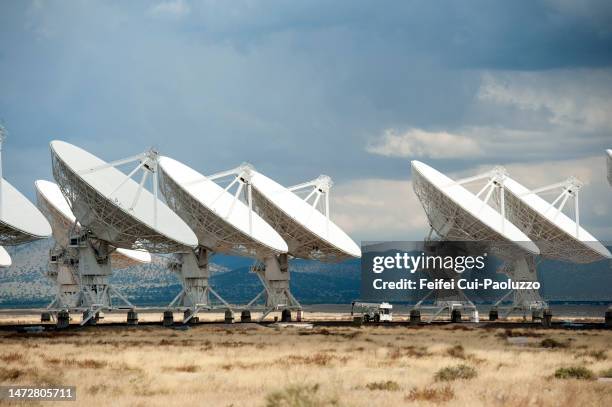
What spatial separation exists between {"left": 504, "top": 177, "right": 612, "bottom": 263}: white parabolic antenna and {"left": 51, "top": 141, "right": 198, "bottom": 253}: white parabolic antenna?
890 inches

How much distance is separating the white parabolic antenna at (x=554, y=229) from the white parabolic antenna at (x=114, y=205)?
2261 cm

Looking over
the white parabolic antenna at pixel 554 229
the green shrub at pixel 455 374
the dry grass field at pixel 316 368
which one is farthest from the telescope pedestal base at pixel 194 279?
the green shrub at pixel 455 374

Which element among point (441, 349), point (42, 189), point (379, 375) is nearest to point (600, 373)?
point (379, 375)

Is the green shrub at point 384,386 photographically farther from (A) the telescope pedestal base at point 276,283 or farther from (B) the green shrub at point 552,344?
(A) the telescope pedestal base at point 276,283

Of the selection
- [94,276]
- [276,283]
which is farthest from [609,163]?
[94,276]

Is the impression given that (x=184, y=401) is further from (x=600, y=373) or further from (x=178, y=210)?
(x=178, y=210)

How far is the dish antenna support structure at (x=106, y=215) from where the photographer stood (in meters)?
57.1

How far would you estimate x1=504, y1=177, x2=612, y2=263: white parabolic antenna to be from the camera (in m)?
68.9

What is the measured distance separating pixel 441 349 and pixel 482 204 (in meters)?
27.1

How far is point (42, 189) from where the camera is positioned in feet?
Answer: 239

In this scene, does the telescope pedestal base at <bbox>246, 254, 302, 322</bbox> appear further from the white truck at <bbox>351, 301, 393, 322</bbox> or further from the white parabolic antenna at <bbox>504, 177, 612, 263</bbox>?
the white parabolic antenna at <bbox>504, 177, 612, 263</bbox>

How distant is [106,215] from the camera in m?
59.0

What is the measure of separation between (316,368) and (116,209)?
2766 cm

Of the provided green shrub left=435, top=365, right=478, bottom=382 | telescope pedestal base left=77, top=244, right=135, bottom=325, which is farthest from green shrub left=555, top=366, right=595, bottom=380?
telescope pedestal base left=77, top=244, right=135, bottom=325
